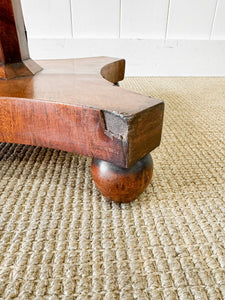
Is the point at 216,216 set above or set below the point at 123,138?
below

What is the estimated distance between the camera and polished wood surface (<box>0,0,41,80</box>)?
1.69ft

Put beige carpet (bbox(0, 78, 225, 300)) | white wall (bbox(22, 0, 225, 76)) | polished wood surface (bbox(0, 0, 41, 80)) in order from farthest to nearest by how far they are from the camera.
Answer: white wall (bbox(22, 0, 225, 76)) < polished wood surface (bbox(0, 0, 41, 80)) < beige carpet (bbox(0, 78, 225, 300))

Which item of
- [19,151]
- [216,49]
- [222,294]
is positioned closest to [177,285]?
[222,294]

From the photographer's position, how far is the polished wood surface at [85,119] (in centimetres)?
34

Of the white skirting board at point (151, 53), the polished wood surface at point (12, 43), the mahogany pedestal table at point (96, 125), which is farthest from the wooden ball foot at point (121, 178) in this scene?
the white skirting board at point (151, 53)

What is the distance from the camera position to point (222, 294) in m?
0.28

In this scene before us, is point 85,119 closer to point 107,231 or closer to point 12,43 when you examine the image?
point 107,231

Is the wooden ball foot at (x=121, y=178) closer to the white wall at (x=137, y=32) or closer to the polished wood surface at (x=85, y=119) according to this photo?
the polished wood surface at (x=85, y=119)

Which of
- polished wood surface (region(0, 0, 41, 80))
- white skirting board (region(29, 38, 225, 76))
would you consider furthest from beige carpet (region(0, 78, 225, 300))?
white skirting board (region(29, 38, 225, 76))

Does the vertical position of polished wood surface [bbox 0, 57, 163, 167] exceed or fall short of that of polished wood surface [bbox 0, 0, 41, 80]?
it falls short

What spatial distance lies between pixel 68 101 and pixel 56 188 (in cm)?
17

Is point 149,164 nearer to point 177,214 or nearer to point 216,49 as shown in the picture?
point 177,214

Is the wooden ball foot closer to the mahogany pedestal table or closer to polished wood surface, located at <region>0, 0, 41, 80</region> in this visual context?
the mahogany pedestal table

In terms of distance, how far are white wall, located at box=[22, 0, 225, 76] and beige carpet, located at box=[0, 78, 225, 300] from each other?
931 mm
